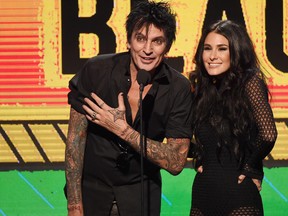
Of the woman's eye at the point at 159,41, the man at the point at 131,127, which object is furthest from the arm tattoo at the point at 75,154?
the woman's eye at the point at 159,41

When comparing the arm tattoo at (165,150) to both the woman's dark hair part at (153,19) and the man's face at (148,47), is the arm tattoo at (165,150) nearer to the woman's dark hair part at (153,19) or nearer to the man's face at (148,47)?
the man's face at (148,47)

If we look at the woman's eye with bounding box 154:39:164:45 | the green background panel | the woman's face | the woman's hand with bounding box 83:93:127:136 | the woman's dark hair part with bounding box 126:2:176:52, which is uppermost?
the woman's dark hair part with bounding box 126:2:176:52

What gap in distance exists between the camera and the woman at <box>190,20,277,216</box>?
297 cm

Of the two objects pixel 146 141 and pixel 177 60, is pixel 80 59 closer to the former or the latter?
pixel 177 60

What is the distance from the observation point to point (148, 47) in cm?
291

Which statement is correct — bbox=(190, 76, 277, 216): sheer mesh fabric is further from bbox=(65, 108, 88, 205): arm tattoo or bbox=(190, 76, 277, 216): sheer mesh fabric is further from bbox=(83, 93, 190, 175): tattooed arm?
bbox=(65, 108, 88, 205): arm tattoo

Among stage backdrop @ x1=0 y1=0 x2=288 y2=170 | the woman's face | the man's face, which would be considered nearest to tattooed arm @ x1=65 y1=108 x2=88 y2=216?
the man's face

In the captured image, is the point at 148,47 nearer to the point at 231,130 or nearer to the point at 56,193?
the point at 231,130

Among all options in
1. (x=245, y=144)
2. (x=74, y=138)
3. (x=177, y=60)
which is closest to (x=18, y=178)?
(x=177, y=60)

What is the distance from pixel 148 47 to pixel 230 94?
17.8 inches

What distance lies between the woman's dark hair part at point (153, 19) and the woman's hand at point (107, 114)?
1.17 ft

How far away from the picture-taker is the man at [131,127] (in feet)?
9.56

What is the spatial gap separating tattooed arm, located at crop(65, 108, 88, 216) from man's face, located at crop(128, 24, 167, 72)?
0.36 meters

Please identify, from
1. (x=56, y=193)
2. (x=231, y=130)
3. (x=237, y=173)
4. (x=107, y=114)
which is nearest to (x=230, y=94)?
(x=231, y=130)
